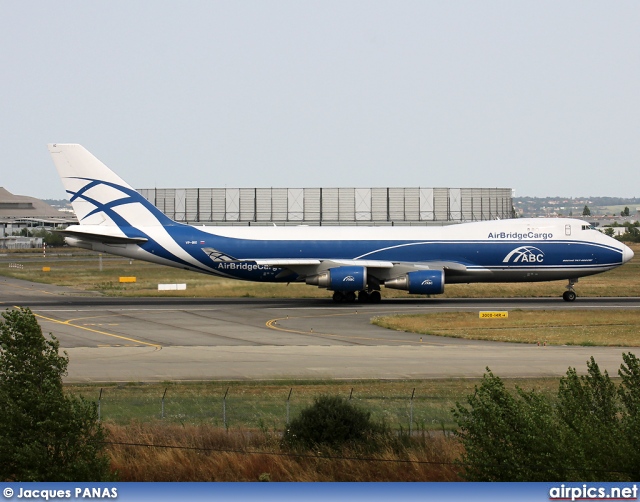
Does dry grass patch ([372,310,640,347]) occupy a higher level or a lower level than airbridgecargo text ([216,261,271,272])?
lower

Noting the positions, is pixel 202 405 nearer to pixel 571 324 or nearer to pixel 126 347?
pixel 126 347

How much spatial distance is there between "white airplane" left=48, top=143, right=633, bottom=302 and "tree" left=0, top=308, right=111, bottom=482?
37.3 m

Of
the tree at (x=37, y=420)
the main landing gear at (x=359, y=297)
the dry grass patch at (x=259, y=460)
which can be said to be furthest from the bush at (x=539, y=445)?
the main landing gear at (x=359, y=297)

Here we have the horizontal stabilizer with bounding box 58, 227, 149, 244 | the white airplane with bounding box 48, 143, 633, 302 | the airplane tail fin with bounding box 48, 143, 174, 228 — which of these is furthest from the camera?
the airplane tail fin with bounding box 48, 143, 174, 228

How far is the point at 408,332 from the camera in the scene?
3991cm

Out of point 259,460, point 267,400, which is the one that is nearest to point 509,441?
point 259,460

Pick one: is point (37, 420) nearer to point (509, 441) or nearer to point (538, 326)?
point (509, 441)

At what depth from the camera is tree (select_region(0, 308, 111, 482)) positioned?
15.1 m

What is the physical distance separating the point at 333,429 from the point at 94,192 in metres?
38.5

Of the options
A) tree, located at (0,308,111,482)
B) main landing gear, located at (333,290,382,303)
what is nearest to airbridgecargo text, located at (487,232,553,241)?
main landing gear, located at (333,290,382,303)

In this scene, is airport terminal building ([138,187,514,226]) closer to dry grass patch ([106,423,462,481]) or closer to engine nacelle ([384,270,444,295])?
engine nacelle ([384,270,444,295])

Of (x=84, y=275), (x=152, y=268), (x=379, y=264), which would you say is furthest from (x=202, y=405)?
(x=152, y=268)

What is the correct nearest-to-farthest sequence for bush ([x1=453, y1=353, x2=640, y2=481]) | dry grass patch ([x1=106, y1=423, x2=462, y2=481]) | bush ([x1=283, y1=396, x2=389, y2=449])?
1. bush ([x1=453, y1=353, x2=640, y2=481])
2. dry grass patch ([x1=106, y1=423, x2=462, y2=481])
3. bush ([x1=283, y1=396, x2=389, y2=449])

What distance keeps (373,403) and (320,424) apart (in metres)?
3.56
